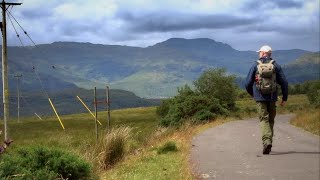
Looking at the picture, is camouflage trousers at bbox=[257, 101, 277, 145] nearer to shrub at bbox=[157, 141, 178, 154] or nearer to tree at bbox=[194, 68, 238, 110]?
shrub at bbox=[157, 141, 178, 154]

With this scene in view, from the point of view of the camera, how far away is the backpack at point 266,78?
10695 mm

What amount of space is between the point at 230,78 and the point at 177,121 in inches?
895

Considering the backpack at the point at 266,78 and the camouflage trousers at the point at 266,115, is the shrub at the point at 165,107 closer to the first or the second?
the camouflage trousers at the point at 266,115

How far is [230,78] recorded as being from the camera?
53125mm

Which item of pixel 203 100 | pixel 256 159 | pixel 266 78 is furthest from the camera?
pixel 203 100

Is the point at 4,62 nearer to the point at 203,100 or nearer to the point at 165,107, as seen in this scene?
the point at 203,100

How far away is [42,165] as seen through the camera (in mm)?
8477

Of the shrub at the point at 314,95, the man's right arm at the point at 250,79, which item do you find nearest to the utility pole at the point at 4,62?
the man's right arm at the point at 250,79

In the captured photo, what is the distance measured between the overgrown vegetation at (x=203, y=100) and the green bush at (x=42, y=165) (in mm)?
19001

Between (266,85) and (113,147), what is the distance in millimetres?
4470

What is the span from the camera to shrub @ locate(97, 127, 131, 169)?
12.7 m

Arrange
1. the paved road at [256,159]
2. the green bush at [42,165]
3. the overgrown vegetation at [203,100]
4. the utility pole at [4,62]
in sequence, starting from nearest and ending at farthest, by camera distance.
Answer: the green bush at [42,165] < the paved road at [256,159] < the utility pole at [4,62] < the overgrown vegetation at [203,100]

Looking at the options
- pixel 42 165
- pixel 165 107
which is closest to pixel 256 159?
pixel 42 165

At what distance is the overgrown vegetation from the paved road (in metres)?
14.0
